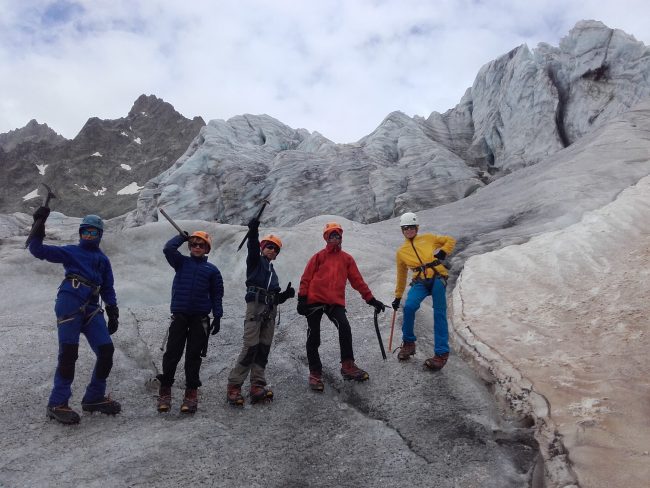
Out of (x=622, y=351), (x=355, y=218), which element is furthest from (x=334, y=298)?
(x=355, y=218)

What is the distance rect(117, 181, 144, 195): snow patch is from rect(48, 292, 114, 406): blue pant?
119m

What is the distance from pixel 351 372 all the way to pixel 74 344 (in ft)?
12.8

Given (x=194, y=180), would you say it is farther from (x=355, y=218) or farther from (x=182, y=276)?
(x=182, y=276)

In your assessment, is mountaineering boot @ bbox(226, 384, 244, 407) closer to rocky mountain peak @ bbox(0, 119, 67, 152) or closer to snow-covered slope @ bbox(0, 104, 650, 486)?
snow-covered slope @ bbox(0, 104, 650, 486)

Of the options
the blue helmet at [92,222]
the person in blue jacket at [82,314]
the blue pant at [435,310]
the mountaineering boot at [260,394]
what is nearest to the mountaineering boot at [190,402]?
the mountaineering boot at [260,394]

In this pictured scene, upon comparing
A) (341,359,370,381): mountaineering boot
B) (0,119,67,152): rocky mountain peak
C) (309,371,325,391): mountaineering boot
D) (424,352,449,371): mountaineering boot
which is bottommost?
(309,371,325,391): mountaineering boot

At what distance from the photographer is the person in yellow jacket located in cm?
787

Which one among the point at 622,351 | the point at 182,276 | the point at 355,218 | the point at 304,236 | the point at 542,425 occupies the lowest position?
the point at 542,425

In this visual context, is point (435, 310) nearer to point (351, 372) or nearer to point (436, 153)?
point (351, 372)

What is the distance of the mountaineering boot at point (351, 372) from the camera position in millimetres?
7742

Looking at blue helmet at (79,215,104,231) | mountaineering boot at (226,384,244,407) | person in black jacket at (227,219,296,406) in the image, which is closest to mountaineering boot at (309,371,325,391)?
person in black jacket at (227,219,296,406)

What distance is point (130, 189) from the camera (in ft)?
395

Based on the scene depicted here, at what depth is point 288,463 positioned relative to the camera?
18.9ft

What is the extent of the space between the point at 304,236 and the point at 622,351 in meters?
9.24
